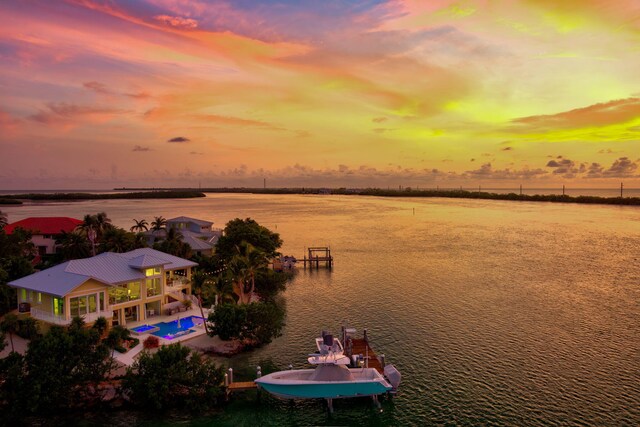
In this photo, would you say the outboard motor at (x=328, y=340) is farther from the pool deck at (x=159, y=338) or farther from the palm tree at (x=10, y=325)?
the palm tree at (x=10, y=325)

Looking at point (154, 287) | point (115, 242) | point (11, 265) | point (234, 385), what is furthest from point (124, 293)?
point (115, 242)

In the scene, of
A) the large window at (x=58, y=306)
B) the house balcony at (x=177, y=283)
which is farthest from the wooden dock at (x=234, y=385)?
the house balcony at (x=177, y=283)

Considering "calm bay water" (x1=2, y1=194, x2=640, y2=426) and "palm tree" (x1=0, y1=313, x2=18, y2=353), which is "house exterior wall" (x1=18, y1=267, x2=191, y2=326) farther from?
"calm bay water" (x1=2, y1=194, x2=640, y2=426)

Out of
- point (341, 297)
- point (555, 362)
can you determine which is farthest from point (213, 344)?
point (555, 362)

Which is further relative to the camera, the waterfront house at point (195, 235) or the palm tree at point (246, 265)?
the waterfront house at point (195, 235)

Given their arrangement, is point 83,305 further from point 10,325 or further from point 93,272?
point 10,325

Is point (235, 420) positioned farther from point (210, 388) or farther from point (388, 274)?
point (388, 274)
